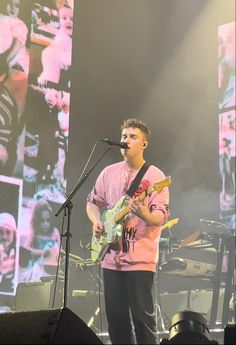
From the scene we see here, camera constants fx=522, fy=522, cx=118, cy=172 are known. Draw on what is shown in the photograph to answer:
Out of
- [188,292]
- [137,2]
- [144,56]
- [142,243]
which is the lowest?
[188,292]

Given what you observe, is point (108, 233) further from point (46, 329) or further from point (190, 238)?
point (46, 329)

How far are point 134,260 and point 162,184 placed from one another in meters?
0.52

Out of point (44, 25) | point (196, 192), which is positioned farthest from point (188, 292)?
point (44, 25)

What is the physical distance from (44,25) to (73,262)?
66.9 inches

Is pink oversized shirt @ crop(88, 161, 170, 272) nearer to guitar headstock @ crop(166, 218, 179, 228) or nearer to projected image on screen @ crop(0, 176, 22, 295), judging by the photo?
guitar headstock @ crop(166, 218, 179, 228)

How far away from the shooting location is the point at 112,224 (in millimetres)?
3277

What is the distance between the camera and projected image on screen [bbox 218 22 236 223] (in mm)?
3398

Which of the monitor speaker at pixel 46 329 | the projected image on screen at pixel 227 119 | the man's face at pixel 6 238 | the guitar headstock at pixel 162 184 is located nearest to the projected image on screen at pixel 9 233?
the man's face at pixel 6 238

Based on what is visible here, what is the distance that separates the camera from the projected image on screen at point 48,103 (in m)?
3.57

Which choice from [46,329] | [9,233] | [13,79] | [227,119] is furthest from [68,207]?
[46,329]

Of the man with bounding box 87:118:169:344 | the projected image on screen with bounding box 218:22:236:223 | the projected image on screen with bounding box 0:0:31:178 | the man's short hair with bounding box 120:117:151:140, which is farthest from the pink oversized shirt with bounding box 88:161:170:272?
the projected image on screen with bounding box 0:0:31:178

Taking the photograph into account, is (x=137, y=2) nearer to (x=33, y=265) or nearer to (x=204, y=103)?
(x=204, y=103)

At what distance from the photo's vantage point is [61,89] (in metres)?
3.74

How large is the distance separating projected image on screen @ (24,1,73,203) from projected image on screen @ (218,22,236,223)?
107 centimetres
